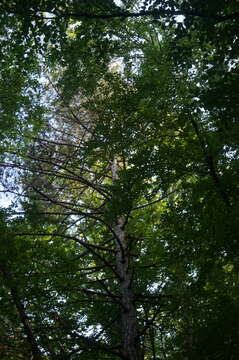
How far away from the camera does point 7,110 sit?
23.6ft

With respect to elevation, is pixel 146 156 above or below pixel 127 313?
above

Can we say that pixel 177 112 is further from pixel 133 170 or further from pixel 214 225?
pixel 214 225

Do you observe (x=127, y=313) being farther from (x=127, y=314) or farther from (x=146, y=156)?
(x=146, y=156)

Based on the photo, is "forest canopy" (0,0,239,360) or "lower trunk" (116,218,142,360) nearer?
"forest canopy" (0,0,239,360)

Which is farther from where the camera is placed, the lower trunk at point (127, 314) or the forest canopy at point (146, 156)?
the lower trunk at point (127, 314)

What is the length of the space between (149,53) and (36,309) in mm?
5255

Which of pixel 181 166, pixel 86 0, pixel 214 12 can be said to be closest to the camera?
pixel 214 12

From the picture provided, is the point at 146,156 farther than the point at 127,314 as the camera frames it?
No

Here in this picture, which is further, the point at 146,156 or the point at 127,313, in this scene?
the point at 127,313

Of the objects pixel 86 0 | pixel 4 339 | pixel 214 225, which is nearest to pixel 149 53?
pixel 86 0

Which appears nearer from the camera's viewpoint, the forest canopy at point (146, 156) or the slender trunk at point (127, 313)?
the forest canopy at point (146, 156)

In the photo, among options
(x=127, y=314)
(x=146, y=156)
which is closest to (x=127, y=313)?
(x=127, y=314)

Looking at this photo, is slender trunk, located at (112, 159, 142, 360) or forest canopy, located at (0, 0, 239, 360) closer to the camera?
forest canopy, located at (0, 0, 239, 360)

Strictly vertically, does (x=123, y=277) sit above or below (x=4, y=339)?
above
